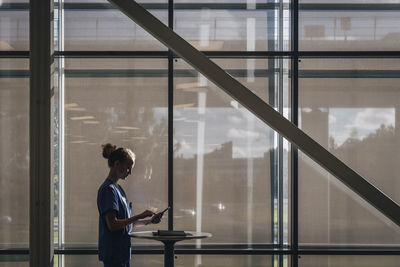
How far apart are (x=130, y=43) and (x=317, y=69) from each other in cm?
197

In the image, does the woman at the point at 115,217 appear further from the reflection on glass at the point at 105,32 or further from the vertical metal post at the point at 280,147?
the vertical metal post at the point at 280,147

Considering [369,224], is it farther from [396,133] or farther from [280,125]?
[280,125]

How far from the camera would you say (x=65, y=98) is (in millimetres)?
6570

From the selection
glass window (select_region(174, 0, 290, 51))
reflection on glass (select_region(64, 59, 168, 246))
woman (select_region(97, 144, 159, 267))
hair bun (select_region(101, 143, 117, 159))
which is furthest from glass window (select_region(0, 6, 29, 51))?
woman (select_region(97, 144, 159, 267))

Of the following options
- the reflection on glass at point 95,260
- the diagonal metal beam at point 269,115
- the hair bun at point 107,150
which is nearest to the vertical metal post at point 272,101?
the reflection on glass at point 95,260

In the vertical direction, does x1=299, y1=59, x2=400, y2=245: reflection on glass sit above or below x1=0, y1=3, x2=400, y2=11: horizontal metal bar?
below

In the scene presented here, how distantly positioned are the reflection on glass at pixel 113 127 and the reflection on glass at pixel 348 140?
1.49 m

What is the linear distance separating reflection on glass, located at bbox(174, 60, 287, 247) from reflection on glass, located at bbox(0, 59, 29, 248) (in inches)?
61.8

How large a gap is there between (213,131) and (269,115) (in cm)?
248

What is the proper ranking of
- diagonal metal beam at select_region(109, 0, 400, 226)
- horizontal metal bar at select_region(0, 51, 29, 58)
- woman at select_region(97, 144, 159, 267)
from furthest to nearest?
horizontal metal bar at select_region(0, 51, 29, 58) < woman at select_region(97, 144, 159, 267) < diagonal metal beam at select_region(109, 0, 400, 226)

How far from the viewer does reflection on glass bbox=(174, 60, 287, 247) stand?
6543mm

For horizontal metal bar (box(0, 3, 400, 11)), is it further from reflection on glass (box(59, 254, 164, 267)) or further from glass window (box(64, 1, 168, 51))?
reflection on glass (box(59, 254, 164, 267))

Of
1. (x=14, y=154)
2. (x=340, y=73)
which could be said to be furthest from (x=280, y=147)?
(x=14, y=154)

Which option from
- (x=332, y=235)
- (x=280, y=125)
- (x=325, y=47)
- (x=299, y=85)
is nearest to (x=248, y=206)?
(x=332, y=235)
